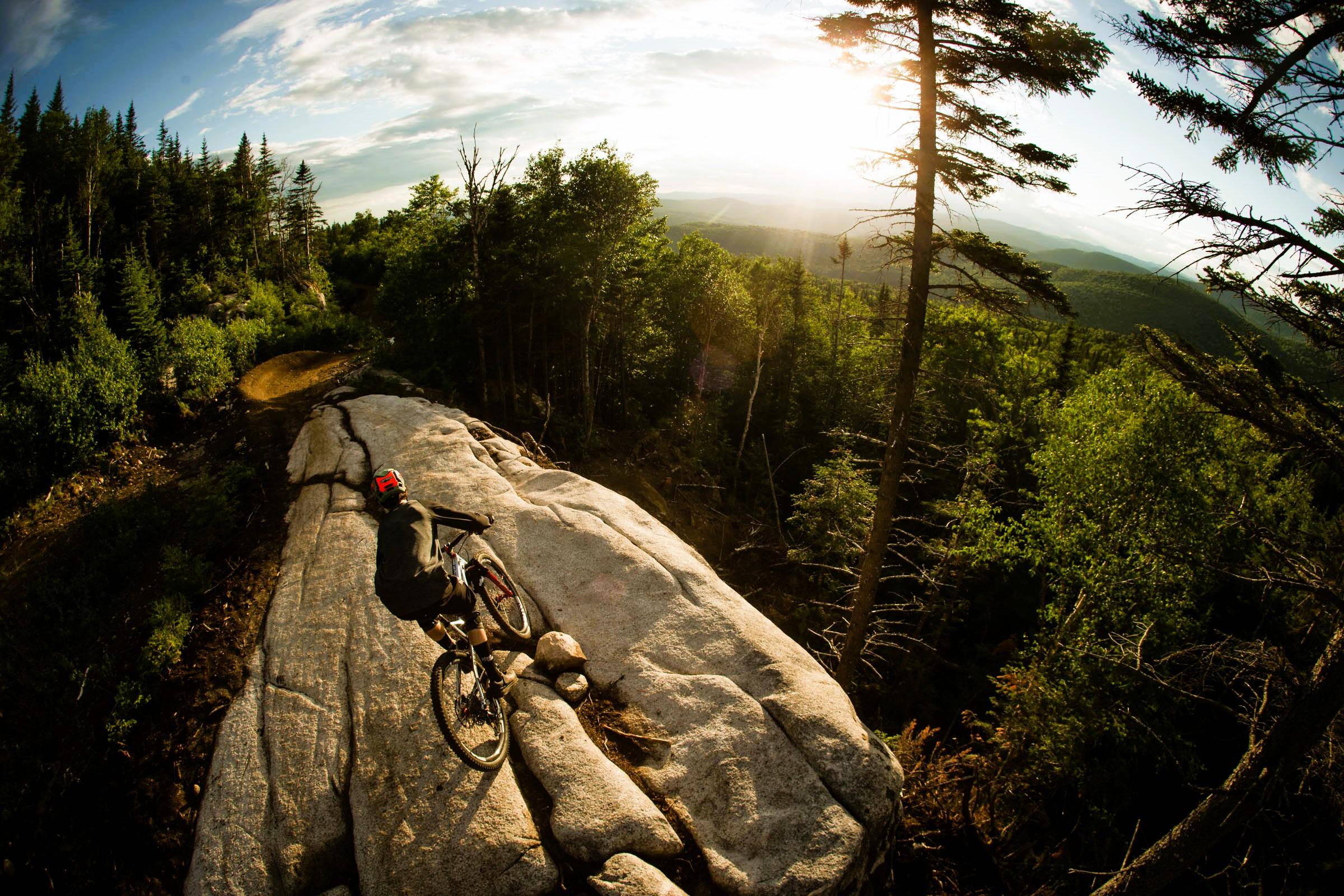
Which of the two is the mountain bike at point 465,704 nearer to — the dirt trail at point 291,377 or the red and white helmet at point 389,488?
the red and white helmet at point 389,488

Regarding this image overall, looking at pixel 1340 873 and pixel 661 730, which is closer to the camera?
pixel 661 730

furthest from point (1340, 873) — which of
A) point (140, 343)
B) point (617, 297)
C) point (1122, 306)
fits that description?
point (1122, 306)

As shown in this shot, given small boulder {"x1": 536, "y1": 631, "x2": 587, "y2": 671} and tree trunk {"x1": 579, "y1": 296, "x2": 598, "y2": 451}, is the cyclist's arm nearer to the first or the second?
small boulder {"x1": 536, "y1": 631, "x2": 587, "y2": 671}

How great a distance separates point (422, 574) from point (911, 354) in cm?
919

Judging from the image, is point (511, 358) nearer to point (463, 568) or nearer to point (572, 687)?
point (463, 568)

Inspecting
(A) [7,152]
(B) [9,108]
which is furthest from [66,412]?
(B) [9,108]

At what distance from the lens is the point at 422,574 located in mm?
6285

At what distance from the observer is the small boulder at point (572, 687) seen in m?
7.77

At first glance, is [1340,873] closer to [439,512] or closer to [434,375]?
[439,512]

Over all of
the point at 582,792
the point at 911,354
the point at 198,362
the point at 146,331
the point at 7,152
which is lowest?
the point at 582,792

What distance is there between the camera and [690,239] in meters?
42.1

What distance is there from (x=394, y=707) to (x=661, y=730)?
11.9 ft

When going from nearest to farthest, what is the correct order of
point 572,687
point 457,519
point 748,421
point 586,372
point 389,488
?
1. point 389,488
2. point 457,519
3. point 572,687
4. point 586,372
5. point 748,421

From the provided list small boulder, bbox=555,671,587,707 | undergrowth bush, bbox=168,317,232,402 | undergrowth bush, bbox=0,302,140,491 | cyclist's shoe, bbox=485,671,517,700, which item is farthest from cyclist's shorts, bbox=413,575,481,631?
undergrowth bush, bbox=168,317,232,402
